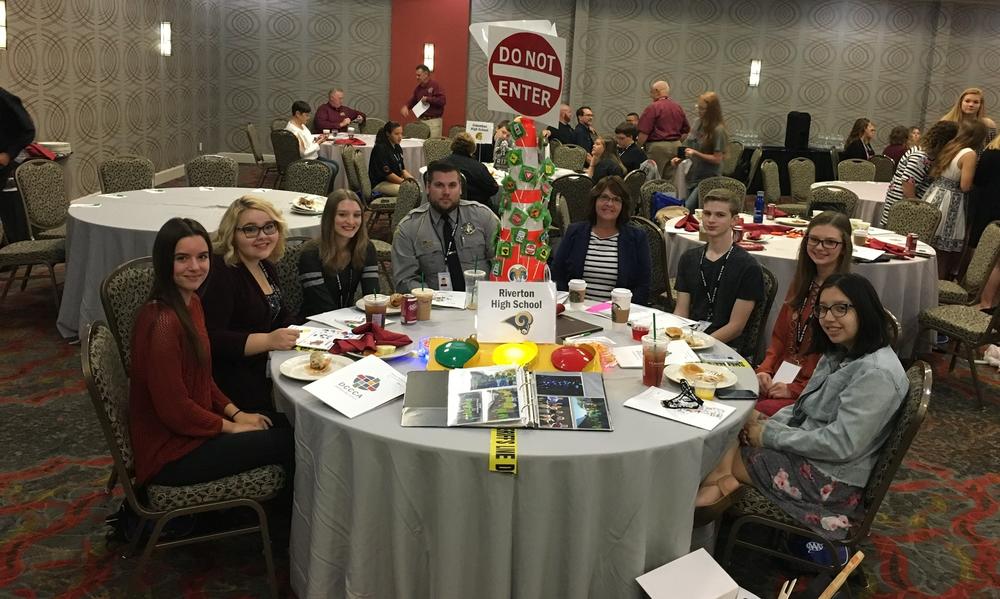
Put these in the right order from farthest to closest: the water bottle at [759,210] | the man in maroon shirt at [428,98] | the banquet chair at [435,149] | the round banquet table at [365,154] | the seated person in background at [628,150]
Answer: the man in maroon shirt at [428,98] → the round banquet table at [365,154] → the banquet chair at [435,149] → the seated person in background at [628,150] → the water bottle at [759,210]

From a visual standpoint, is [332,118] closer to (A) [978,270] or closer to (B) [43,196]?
(B) [43,196]

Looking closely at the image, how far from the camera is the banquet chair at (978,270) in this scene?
5.33 meters

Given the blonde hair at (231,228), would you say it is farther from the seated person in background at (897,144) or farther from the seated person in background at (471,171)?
the seated person in background at (897,144)

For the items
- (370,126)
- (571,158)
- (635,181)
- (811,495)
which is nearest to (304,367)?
(811,495)

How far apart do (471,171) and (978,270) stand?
357cm

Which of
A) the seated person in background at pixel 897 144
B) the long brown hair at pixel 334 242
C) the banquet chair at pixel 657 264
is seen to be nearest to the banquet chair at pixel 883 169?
the seated person in background at pixel 897 144

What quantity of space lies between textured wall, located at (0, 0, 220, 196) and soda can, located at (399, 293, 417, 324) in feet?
19.8

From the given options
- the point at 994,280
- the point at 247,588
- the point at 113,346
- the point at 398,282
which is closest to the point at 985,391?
the point at 994,280

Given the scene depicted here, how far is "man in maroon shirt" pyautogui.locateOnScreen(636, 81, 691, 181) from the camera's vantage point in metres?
10.8

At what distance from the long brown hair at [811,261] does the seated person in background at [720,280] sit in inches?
7.4

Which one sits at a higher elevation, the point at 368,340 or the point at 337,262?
the point at 337,262

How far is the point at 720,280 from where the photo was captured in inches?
153

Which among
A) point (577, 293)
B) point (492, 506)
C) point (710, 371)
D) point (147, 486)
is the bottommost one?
point (147, 486)

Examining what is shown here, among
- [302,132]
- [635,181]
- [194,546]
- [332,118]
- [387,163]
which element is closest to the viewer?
[194,546]
